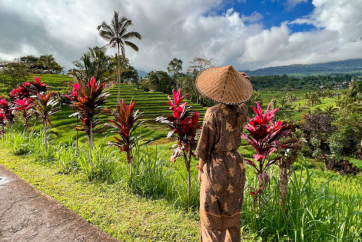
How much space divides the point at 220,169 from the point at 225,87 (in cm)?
56

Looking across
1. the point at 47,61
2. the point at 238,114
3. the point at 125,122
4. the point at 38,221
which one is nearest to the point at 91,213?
the point at 38,221

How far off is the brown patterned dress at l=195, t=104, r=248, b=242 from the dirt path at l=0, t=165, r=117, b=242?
932 millimetres

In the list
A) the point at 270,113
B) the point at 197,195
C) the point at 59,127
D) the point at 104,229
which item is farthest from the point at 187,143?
the point at 59,127

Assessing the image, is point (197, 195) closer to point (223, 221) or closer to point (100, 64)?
point (223, 221)

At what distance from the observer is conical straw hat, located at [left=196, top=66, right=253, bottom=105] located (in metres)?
1.31

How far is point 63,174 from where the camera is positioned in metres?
3.01

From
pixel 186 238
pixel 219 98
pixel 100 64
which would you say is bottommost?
pixel 186 238

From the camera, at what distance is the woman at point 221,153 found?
1349mm

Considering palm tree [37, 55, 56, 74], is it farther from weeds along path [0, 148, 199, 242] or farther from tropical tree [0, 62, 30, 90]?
weeds along path [0, 148, 199, 242]

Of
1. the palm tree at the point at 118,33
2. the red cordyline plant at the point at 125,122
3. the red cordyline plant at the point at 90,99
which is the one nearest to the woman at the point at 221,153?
the red cordyline plant at the point at 125,122

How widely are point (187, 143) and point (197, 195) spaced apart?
2.22ft

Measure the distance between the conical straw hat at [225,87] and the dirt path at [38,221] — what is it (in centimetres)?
150

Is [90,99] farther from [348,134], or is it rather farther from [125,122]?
[348,134]

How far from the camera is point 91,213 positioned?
6.79 ft
